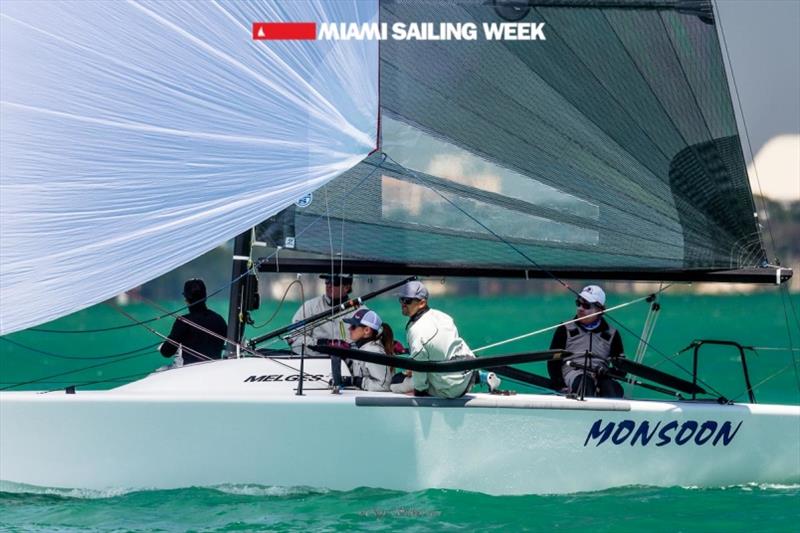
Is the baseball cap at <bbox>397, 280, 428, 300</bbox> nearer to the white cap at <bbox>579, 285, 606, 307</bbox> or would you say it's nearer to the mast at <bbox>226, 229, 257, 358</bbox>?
the white cap at <bbox>579, 285, 606, 307</bbox>

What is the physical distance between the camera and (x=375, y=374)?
6637 millimetres

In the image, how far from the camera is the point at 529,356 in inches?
246

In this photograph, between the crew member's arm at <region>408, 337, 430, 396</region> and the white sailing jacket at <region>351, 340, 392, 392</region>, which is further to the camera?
the white sailing jacket at <region>351, 340, 392, 392</region>

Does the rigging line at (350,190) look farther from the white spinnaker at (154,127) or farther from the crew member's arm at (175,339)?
the crew member's arm at (175,339)

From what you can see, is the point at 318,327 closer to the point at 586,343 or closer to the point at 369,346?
the point at 369,346

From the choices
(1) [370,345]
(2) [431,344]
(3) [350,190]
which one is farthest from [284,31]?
(2) [431,344]

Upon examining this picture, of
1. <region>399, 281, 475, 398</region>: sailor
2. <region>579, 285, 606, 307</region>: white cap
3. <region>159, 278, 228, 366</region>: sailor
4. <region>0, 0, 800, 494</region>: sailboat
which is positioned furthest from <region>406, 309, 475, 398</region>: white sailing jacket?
<region>159, 278, 228, 366</region>: sailor

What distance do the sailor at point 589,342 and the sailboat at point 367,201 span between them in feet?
0.70

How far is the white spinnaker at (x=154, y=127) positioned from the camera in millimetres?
6297

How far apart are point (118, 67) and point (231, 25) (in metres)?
0.64

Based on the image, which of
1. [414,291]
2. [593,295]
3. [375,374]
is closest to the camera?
[414,291]

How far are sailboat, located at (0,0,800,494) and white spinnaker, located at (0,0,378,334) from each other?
1 centimetres

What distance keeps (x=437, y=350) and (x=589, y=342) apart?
121 centimetres

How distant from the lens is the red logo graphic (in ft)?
21.6
